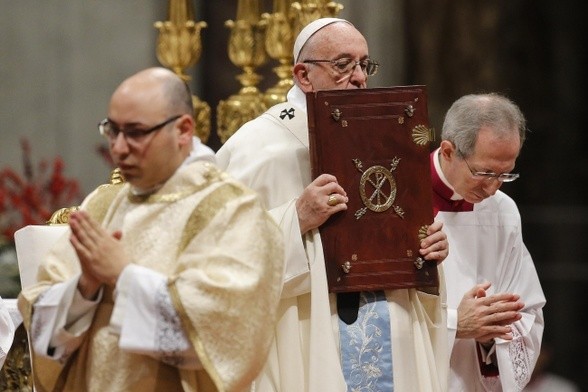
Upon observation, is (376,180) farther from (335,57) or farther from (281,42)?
(281,42)

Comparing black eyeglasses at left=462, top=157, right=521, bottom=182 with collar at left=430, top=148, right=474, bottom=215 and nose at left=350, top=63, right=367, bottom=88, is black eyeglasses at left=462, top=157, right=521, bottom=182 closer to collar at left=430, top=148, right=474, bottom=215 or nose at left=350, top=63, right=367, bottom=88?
collar at left=430, top=148, right=474, bottom=215

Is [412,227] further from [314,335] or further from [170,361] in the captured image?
[170,361]

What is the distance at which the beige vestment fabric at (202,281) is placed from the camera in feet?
16.1

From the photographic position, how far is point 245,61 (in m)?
8.41

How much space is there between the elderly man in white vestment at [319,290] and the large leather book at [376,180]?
63mm

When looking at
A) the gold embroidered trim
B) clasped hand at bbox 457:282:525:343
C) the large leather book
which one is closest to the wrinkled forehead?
the large leather book

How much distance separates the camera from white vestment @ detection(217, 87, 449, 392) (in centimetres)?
600

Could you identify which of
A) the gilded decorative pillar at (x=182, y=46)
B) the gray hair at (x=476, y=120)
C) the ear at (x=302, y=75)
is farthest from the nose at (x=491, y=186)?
the gilded decorative pillar at (x=182, y=46)

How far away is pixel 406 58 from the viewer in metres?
11.4

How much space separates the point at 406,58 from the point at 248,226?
6503 millimetres

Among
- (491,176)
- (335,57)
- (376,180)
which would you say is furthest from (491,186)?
(335,57)

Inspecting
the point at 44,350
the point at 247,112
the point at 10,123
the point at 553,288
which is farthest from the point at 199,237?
the point at 553,288

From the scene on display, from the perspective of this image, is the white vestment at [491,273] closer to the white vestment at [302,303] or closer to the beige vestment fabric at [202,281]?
the white vestment at [302,303]

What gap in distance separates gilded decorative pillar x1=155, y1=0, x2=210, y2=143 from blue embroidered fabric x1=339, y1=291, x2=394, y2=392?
7.54 feet
